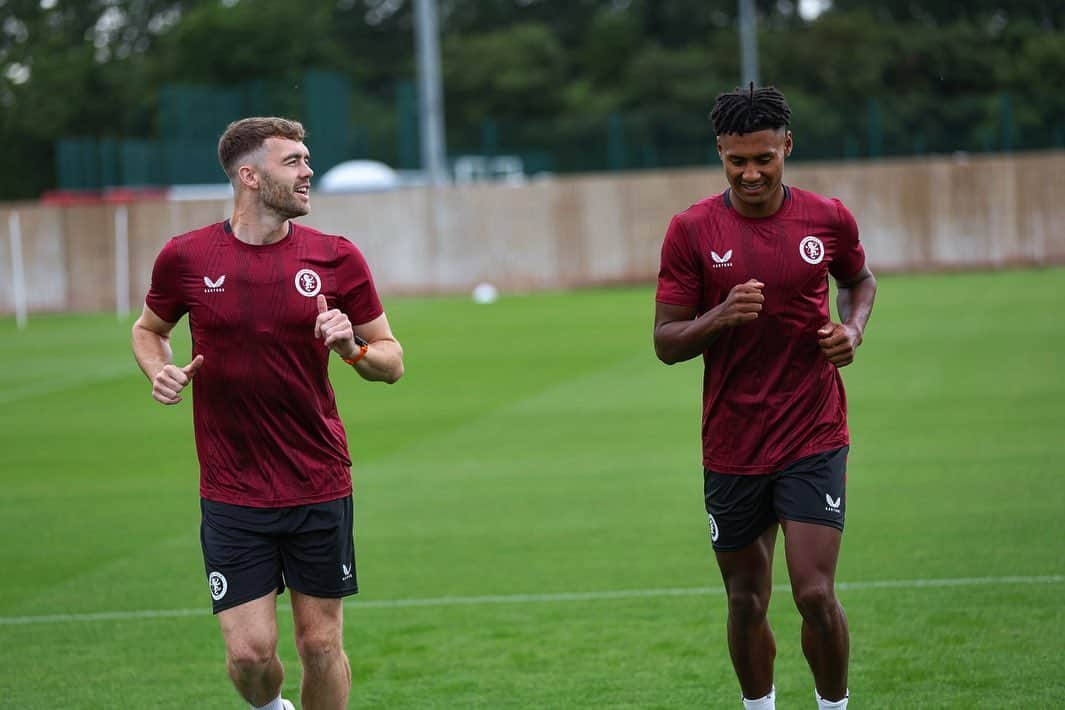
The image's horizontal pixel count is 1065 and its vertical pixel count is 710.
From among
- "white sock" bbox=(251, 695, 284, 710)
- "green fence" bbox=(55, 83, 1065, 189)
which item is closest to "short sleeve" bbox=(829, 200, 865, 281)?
"white sock" bbox=(251, 695, 284, 710)

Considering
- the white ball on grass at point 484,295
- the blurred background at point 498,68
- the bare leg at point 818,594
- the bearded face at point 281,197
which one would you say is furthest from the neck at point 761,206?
the blurred background at point 498,68

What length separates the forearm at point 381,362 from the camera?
597cm

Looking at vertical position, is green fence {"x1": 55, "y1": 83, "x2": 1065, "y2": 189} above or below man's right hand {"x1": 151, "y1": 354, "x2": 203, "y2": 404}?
above

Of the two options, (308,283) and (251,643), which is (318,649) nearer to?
(251,643)

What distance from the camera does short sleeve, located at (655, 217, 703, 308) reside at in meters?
6.20

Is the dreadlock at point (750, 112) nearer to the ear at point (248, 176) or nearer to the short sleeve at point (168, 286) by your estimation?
the ear at point (248, 176)

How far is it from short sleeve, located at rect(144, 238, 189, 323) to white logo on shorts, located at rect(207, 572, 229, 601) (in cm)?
97

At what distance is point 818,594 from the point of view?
237 inches

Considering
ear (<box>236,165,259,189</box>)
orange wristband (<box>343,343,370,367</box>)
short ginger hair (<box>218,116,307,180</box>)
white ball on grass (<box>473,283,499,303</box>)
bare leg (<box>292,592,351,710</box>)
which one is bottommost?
bare leg (<box>292,592,351,710</box>)

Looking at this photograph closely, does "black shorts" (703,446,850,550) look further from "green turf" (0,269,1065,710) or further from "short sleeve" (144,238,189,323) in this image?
"short sleeve" (144,238,189,323)

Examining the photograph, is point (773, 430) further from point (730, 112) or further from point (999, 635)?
point (999, 635)

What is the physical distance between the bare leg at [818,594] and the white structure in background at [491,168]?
134 ft

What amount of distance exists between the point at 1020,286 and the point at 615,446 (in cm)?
1867

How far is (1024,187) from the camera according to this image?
122 ft
